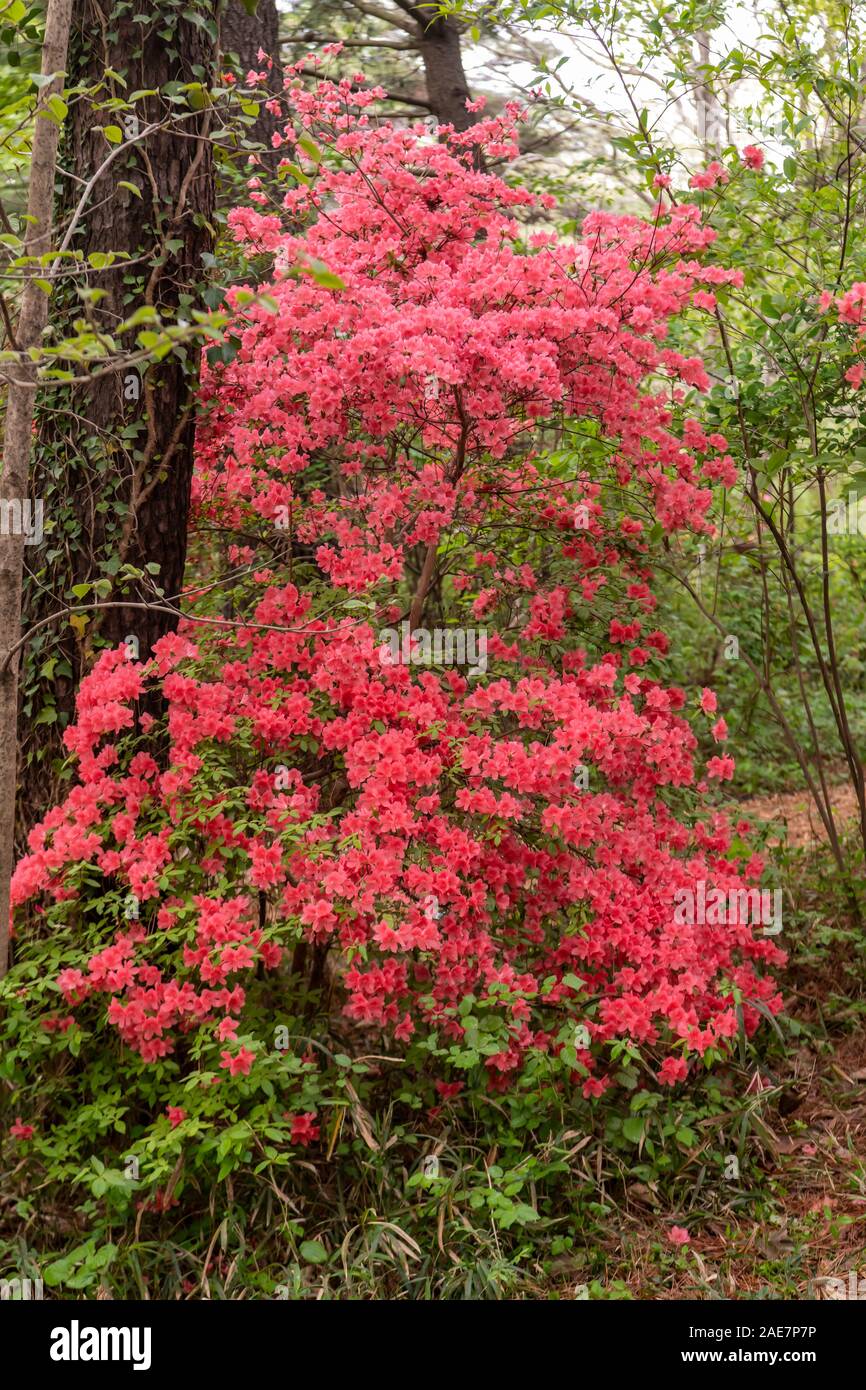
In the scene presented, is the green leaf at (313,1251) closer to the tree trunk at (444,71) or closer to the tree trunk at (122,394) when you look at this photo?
the tree trunk at (122,394)

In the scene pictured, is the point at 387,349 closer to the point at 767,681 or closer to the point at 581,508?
the point at 581,508

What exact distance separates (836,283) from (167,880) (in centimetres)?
283

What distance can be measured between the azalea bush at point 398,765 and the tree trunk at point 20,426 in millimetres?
203

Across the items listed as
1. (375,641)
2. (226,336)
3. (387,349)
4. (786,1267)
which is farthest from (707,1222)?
(226,336)

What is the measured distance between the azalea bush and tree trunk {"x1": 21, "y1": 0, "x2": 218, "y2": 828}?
0.63 ft

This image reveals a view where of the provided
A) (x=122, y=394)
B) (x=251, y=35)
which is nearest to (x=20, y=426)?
(x=122, y=394)

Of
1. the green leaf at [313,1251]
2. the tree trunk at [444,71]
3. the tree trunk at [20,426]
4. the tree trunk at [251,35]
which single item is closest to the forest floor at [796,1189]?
the green leaf at [313,1251]

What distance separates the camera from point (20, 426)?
10.3 feet

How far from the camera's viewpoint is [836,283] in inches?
154

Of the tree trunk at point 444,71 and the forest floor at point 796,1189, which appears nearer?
the forest floor at point 796,1189

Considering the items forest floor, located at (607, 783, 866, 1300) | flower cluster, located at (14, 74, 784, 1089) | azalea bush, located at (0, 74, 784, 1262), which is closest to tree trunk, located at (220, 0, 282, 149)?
azalea bush, located at (0, 74, 784, 1262)

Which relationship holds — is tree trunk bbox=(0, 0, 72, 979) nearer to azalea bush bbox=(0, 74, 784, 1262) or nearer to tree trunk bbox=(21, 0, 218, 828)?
azalea bush bbox=(0, 74, 784, 1262)

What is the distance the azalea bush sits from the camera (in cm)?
312

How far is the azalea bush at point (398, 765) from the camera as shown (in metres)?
3.12
